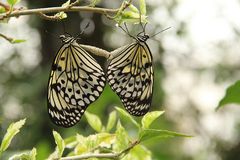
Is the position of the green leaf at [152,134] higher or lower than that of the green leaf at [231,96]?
higher

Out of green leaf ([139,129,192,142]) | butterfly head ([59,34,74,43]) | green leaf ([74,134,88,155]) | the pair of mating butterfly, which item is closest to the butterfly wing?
the pair of mating butterfly

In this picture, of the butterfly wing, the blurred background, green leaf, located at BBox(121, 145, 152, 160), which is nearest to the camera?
green leaf, located at BBox(121, 145, 152, 160)

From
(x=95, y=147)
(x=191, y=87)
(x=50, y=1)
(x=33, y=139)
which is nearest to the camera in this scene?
(x=95, y=147)

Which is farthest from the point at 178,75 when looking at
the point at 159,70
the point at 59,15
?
the point at 59,15

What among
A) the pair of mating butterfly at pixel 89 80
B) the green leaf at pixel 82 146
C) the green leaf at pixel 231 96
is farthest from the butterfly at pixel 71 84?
the green leaf at pixel 231 96

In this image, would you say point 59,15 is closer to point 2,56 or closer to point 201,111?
point 2,56

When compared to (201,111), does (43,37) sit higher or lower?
higher

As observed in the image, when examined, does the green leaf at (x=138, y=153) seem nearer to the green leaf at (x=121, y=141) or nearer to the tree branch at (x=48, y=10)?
the green leaf at (x=121, y=141)

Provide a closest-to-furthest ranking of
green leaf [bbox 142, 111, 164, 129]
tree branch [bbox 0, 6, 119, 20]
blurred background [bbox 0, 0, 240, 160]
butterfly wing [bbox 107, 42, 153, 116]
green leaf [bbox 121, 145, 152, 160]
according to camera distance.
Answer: tree branch [bbox 0, 6, 119, 20], green leaf [bbox 142, 111, 164, 129], green leaf [bbox 121, 145, 152, 160], butterfly wing [bbox 107, 42, 153, 116], blurred background [bbox 0, 0, 240, 160]

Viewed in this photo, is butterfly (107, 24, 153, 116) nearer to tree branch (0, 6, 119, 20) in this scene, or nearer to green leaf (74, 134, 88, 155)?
green leaf (74, 134, 88, 155)
